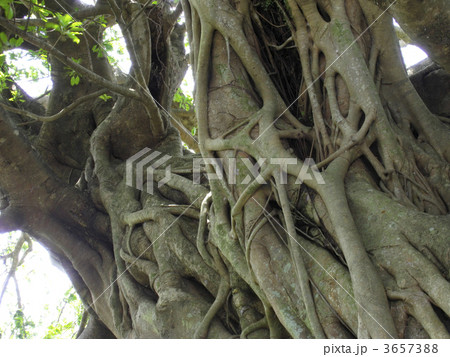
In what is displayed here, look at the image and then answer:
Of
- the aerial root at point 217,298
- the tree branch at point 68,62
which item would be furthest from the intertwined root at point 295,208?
the tree branch at point 68,62

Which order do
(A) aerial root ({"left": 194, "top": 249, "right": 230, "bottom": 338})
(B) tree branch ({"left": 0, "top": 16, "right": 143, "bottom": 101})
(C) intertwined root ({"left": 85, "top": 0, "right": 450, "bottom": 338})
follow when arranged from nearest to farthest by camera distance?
1. (C) intertwined root ({"left": 85, "top": 0, "right": 450, "bottom": 338})
2. (A) aerial root ({"left": 194, "top": 249, "right": 230, "bottom": 338})
3. (B) tree branch ({"left": 0, "top": 16, "right": 143, "bottom": 101})

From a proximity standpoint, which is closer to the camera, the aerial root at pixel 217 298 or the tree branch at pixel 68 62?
the aerial root at pixel 217 298

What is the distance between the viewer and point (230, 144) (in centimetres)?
297

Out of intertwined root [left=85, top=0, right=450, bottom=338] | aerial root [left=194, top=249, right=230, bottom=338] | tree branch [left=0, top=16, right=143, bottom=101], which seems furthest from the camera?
tree branch [left=0, top=16, right=143, bottom=101]

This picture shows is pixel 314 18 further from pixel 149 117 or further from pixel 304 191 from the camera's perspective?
pixel 149 117

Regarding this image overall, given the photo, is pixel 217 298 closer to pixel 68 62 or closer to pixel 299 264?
pixel 299 264

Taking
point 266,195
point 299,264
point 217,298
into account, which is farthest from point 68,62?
point 299,264

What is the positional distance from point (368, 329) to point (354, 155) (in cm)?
104

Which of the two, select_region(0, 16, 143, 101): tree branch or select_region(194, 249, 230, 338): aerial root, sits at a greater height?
select_region(0, 16, 143, 101): tree branch

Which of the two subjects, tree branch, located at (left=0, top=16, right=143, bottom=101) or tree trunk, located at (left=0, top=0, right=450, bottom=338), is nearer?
tree trunk, located at (left=0, top=0, right=450, bottom=338)

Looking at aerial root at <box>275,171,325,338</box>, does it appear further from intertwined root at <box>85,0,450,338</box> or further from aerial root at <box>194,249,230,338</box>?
aerial root at <box>194,249,230,338</box>

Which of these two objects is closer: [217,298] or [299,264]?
[299,264]

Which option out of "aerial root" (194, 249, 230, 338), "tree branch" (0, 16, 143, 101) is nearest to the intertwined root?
"aerial root" (194, 249, 230, 338)

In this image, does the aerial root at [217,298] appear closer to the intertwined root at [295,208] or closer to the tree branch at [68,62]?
the intertwined root at [295,208]
